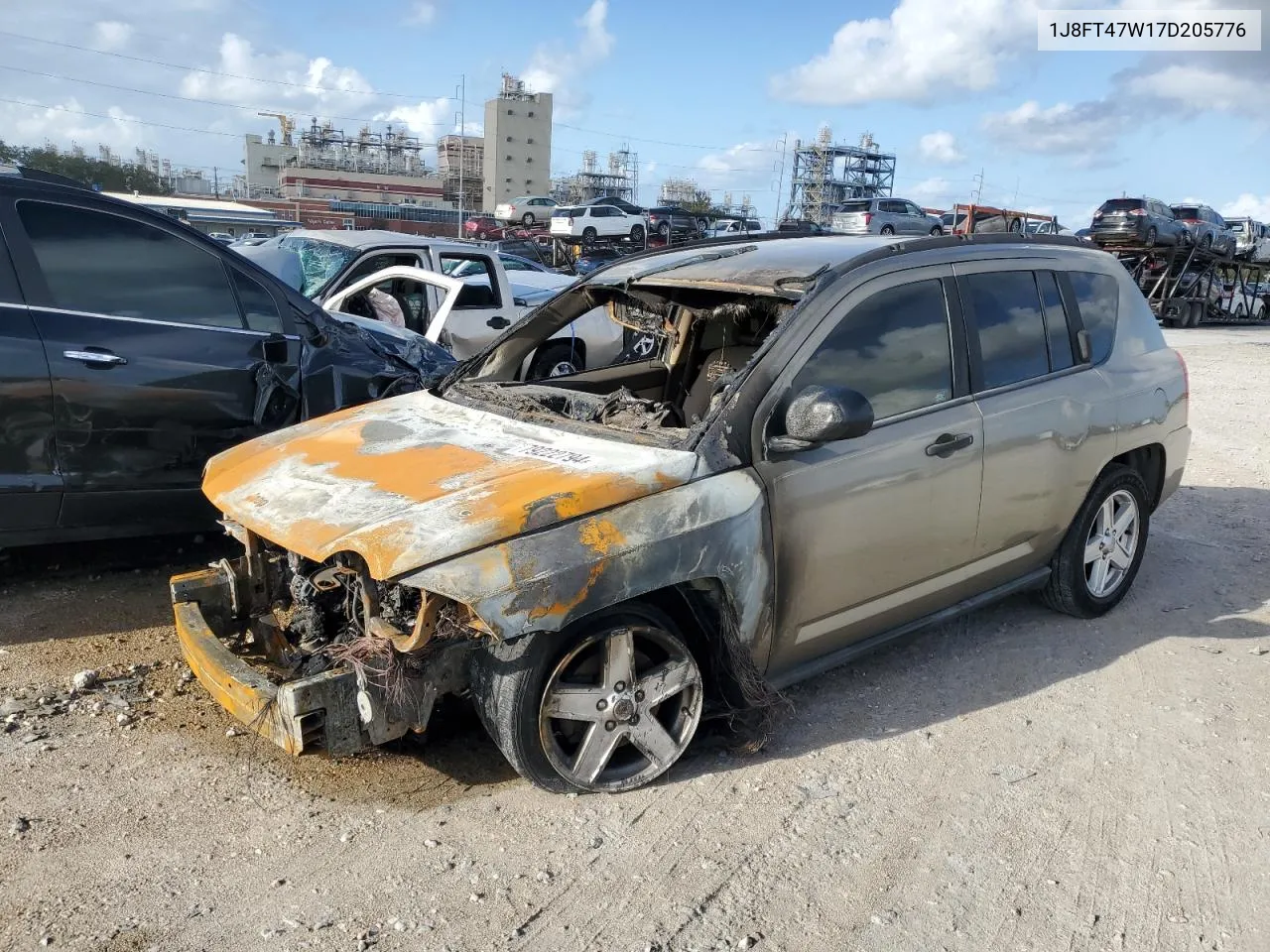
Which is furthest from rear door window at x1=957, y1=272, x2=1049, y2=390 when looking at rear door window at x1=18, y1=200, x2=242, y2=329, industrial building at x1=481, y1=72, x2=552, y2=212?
industrial building at x1=481, y1=72, x2=552, y2=212

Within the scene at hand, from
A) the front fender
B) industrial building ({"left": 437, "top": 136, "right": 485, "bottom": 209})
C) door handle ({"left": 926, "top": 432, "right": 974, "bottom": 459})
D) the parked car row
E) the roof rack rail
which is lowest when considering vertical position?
the front fender

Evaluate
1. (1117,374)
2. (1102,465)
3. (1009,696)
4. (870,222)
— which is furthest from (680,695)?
(870,222)

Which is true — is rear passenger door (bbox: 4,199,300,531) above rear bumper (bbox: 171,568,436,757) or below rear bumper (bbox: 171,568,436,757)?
above

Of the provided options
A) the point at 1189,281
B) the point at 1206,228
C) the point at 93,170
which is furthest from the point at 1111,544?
the point at 93,170

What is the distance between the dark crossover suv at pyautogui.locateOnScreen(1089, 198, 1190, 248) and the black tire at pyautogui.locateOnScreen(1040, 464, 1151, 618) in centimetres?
2261

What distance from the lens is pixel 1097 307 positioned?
15.7ft

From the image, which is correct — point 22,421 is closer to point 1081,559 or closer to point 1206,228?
point 1081,559

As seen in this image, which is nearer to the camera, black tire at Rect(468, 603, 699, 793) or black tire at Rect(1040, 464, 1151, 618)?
black tire at Rect(468, 603, 699, 793)

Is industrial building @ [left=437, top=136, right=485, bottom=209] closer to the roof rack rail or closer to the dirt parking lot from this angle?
the roof rack rail

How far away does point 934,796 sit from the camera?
3420 millimetres

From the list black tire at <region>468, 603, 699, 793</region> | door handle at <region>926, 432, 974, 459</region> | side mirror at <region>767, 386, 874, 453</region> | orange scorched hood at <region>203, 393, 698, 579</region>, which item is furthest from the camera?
door handle at <region>926, 432, 974, 459</region>

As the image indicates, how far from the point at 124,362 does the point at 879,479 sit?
3.34 meters

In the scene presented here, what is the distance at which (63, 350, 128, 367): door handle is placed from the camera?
4.44 m

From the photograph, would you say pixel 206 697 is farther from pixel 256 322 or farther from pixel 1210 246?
pixel 1210 246
